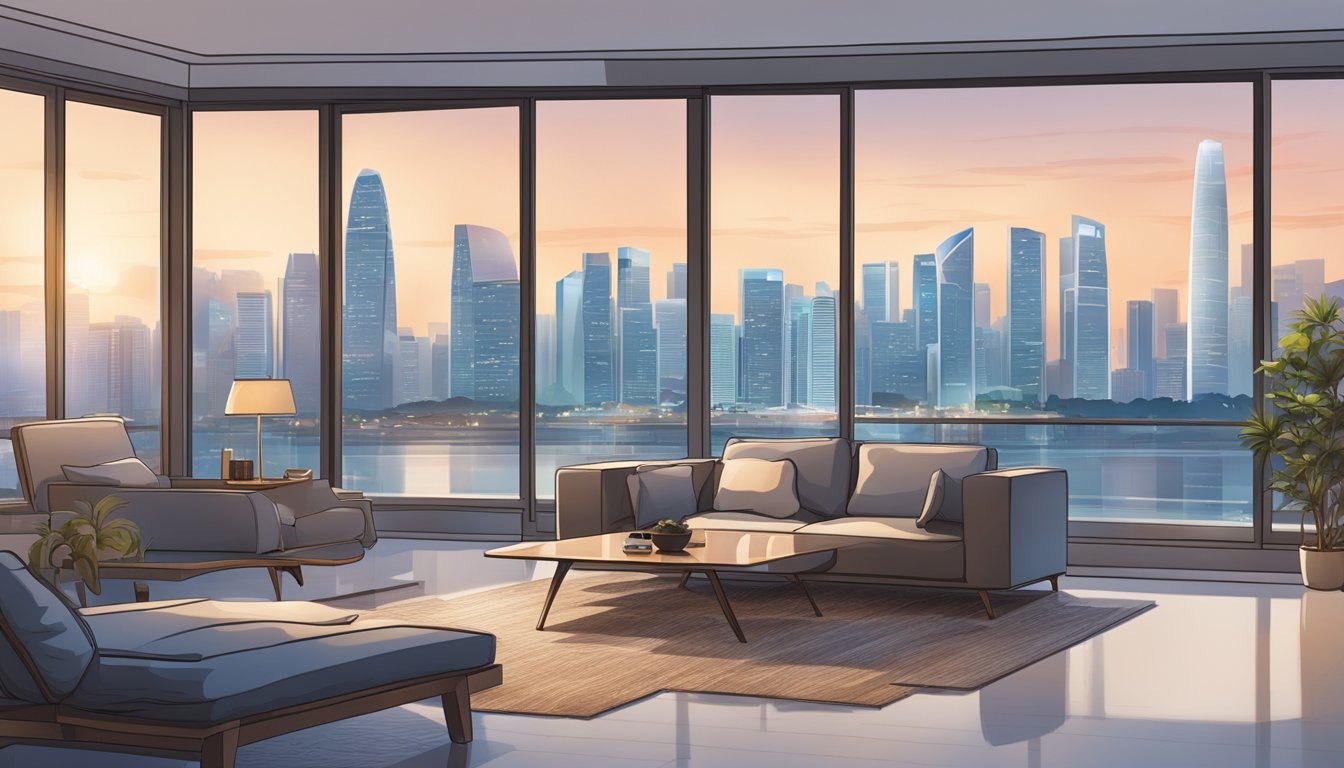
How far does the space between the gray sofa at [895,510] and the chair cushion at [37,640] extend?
3869mm

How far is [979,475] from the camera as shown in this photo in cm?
634

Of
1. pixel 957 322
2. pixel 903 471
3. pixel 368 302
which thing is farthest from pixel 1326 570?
pixel 368 302

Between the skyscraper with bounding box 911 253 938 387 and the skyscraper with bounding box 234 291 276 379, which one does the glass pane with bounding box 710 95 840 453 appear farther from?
the skyscraper with bounding box 234 291 276 379

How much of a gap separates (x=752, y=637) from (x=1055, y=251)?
384 cm

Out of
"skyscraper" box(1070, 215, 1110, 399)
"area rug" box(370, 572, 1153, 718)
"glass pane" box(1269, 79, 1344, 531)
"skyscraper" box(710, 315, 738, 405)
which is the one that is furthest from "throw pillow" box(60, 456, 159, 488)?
"glass pane" box(1269, 79, 1344, 531)

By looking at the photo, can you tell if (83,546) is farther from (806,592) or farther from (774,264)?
(774,264)

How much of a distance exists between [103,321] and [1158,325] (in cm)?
653

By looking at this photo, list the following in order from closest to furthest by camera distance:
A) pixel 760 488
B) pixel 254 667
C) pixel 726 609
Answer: pixel 254 667 → pixel 726 609 → pixel 760 488

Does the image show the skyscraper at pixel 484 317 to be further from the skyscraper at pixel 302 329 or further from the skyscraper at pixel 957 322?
the skyscraper at pixel 957 322

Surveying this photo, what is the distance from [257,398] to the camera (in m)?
7.62

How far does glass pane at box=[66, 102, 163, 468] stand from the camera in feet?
27.9

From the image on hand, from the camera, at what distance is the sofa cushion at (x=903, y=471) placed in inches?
278

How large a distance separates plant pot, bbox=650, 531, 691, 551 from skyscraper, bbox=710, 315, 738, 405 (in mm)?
2919

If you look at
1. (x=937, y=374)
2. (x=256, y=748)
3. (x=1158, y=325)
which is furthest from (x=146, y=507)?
(x=1158, y=325)
